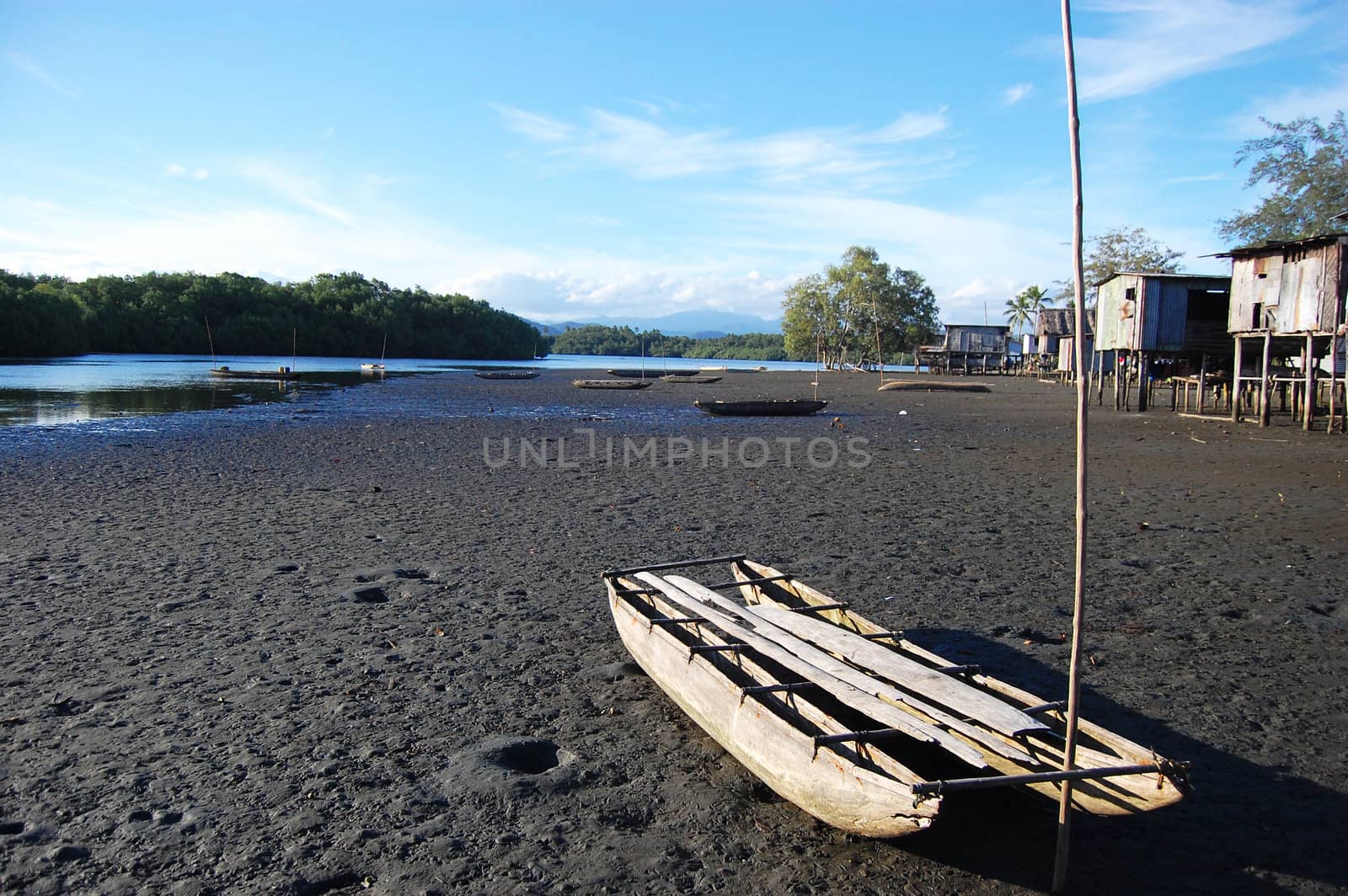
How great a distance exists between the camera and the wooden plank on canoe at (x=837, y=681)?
3082 mm

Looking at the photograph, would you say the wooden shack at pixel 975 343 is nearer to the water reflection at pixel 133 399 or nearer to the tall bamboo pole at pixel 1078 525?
the water reflection at pixel 133 399

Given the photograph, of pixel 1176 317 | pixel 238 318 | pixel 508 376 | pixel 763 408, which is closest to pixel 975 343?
pixel 508 376

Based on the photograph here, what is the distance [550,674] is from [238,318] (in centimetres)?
10984

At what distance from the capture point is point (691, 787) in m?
3.70

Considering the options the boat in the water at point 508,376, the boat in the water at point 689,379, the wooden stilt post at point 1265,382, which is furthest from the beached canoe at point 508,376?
the wooden stilt post at point 1265,382

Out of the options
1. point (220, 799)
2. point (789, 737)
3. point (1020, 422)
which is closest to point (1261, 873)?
point (789, 737)

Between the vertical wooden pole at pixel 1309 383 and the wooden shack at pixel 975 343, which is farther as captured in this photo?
the wooden shack at pixel 975 343

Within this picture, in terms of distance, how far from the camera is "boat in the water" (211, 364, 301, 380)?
44.1 meters

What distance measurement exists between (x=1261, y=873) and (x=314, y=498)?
9.80 metres

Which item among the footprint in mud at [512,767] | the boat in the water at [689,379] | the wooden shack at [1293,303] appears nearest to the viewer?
the footprint in mud at [512,767]

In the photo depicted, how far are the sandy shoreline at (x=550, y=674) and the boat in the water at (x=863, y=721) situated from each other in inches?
9.8

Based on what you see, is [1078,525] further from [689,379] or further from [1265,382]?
[689,379]

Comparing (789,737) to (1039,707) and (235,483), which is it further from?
(235,483)

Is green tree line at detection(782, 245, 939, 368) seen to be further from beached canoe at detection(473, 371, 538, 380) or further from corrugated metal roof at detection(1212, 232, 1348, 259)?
corrugated metal roof at detection(1212, 232, 1348, 259)
